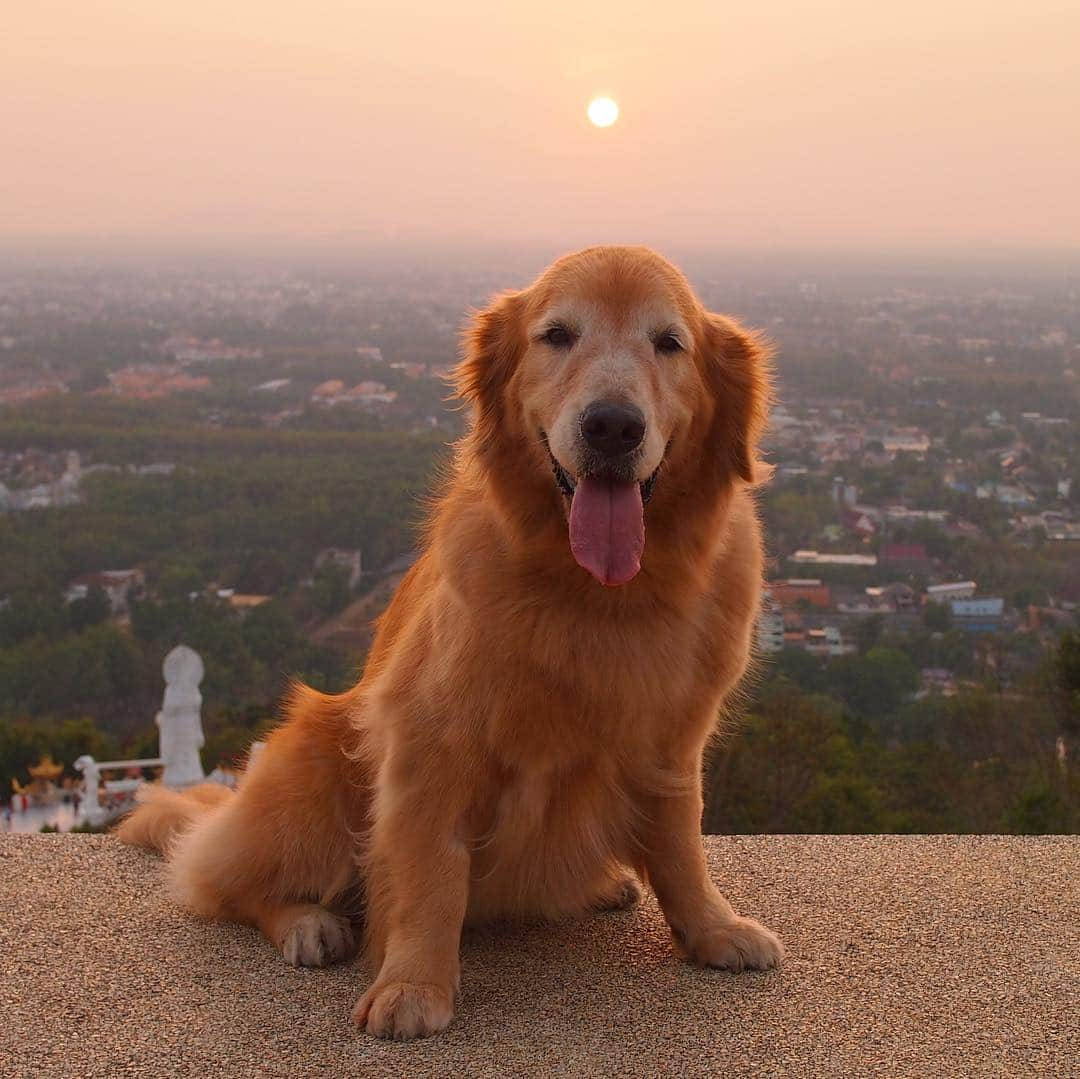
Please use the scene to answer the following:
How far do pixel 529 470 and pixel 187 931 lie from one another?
1.98 meters

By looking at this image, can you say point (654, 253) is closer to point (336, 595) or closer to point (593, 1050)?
point (593, 1050)

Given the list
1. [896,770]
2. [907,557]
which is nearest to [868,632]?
[907,557]

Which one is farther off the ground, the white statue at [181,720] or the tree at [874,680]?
the white statue at [181,720]

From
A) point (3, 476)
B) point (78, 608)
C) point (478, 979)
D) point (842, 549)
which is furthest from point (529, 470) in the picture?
point (3, 476)

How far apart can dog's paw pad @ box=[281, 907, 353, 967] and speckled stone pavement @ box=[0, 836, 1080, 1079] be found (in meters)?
0.05

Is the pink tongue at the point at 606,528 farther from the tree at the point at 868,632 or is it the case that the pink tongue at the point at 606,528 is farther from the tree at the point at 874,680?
the tree at the point at 868,632

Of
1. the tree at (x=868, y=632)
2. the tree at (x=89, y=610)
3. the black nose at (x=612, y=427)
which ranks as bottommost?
the tree at (x=89, y=610)

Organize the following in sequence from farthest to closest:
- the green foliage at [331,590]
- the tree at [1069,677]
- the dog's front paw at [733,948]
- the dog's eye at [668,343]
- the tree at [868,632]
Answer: the green foliage at [331,590], the tree at [868,632], the tree at [1069,677], the dog's front paw at [733,948], the dog's eye at [668,343]

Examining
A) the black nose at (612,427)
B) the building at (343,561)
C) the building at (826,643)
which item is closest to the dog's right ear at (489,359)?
the black nose at (612,427)

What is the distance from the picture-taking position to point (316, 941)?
3.82m

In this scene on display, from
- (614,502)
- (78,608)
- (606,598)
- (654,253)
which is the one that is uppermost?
(654,253)

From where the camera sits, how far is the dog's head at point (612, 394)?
322 cm

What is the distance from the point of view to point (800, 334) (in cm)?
3522

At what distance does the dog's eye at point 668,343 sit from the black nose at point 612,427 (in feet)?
1.12
